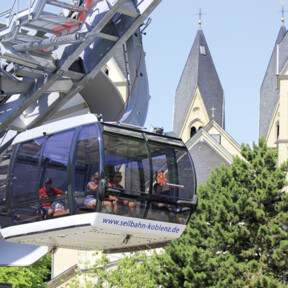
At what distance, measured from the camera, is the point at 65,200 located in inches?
481

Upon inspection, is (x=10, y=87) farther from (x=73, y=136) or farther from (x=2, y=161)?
(x=73, y=136)

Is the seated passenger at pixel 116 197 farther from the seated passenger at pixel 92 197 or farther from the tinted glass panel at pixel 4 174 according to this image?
the tinted glass panel at pixel 4 174

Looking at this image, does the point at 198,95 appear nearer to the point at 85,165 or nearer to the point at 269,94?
the point at 269,94

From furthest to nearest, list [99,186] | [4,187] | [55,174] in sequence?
1. [4,187]
2. [55,174]
3. [99,186]

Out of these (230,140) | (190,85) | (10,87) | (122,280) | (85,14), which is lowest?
(122,280)

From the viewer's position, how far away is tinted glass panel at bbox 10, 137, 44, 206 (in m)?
12.9

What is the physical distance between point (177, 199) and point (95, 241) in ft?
4.48

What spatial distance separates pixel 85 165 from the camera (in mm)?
12016

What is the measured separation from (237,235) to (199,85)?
45.0 metres

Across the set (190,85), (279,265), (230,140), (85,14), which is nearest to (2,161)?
(85,14)

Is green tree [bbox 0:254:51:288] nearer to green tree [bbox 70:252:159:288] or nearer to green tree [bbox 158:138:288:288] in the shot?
green tree [bbox 70:252:159:288]

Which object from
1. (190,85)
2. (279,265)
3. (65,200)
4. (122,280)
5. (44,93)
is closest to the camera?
(65,200)

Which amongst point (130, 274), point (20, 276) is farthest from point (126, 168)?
point (20, 276)

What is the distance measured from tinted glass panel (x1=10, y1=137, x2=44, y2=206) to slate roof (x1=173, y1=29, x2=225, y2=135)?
57.8m
